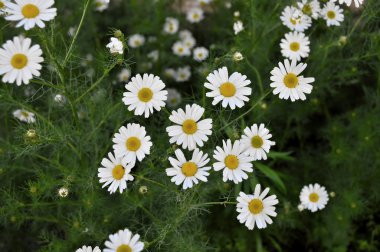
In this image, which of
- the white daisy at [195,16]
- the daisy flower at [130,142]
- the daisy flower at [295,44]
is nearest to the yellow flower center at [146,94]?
the daisy flower at [130,142]

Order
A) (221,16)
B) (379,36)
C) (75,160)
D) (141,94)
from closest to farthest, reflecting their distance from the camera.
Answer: (141,94) → (75,160) → (379,36) → (221,16)

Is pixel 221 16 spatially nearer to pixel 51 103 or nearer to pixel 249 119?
pixel 249 119

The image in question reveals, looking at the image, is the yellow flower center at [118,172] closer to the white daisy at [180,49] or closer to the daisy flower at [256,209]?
the daisy flower at [256,209]

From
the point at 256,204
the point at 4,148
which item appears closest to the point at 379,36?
the point at 256,204

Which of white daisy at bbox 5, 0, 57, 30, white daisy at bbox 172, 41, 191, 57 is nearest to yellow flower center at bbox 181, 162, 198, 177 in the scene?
white daisy at bbox 5, 0, 57, 30

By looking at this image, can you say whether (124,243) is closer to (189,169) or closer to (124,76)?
(189,169)

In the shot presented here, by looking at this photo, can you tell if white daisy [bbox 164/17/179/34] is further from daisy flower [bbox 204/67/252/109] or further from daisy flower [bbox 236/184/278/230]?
daisy flower [bbox 236/184/278/230]

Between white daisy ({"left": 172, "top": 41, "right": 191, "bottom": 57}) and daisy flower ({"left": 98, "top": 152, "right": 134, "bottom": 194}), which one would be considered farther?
white daisy ({"left": 172, "top": 41, "right": 191, "bottom": 57})
